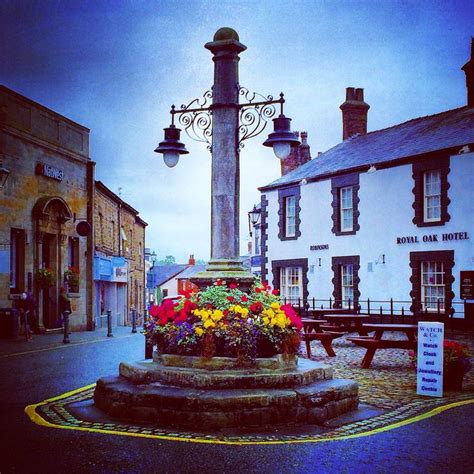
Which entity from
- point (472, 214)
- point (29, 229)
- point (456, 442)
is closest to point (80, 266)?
point (29, 229)

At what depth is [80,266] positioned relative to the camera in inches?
1136

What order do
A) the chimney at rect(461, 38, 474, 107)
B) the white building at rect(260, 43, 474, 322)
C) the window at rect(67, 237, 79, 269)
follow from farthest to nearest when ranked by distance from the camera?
the window at rect(67, 237, 79, 269) → the chimney at rect(461, 38, 474, 107) → the white building at rect(260, 43, 474, 322)

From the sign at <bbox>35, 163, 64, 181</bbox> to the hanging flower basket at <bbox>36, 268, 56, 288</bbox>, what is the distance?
11.9 feet

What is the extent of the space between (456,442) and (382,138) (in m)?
25.4

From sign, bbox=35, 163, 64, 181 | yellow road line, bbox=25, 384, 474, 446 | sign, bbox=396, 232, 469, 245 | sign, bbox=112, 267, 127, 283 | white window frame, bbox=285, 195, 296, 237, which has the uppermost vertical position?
sign, bbox=35, 163, 64, 181

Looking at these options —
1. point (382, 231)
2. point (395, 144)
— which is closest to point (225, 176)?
point (382, 231)

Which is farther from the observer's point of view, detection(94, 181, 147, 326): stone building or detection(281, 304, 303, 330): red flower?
detection(94, 181, 147, 326): stone building

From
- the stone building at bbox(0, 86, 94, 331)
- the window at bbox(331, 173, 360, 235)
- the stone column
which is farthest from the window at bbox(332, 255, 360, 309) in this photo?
the stone column

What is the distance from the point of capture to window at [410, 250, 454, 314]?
24.4 meters

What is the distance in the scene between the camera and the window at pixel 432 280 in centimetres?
2442

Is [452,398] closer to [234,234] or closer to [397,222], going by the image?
[234,234]

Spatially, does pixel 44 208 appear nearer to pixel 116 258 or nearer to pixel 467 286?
pixel 116 258

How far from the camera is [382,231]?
27.4 metres

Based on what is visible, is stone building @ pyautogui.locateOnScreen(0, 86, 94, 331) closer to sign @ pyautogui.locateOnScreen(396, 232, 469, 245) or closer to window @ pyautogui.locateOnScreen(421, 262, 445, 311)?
sign @ pyautogui.locateOnScreen(396, 232, 469, 245)
